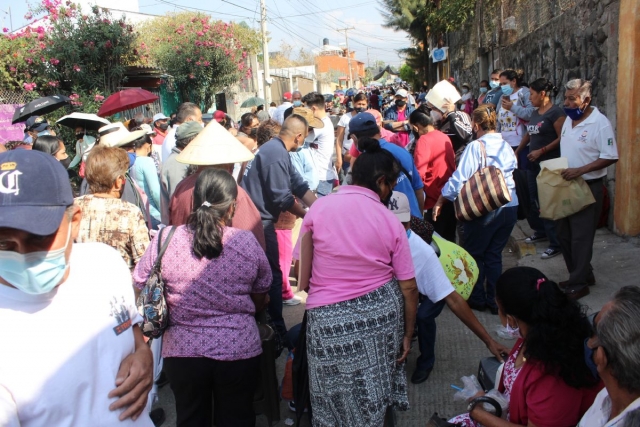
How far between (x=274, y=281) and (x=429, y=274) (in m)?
1.76

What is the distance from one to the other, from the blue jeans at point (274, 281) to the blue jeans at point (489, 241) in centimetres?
176

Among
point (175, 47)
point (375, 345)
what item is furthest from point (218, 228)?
point (175, 47)

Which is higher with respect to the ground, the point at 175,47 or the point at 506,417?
the point at 175,47

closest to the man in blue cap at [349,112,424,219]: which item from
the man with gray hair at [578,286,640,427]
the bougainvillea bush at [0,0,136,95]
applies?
the man with gray hair at [578,286,640,427]

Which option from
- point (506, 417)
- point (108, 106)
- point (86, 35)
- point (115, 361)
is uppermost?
point (86, 35)

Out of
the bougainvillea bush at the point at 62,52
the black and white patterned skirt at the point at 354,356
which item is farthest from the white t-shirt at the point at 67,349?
the bougainvillea bush at the point at 62,52

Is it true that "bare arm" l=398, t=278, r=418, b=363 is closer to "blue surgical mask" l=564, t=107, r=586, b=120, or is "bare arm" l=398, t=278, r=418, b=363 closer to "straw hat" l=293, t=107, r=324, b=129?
"blue surgical mask" l=564, t=107, r=586, b=120

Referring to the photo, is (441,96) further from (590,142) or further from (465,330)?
(465,330)

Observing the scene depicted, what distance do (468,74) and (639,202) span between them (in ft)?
45.9

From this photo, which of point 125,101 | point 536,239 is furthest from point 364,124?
point 125,101

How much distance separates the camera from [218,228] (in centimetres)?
264

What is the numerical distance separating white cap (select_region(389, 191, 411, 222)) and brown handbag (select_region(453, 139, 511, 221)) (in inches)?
45.6

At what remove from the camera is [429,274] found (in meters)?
3.13

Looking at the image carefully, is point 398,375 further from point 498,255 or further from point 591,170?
point 591,170
